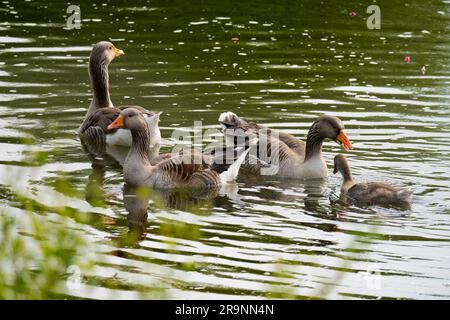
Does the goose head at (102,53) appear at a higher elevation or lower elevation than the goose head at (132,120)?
higher

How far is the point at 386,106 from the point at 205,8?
28.4 ft

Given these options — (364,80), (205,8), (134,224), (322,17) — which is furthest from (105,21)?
(134,224)

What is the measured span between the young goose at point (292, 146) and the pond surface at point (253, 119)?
0.29 m

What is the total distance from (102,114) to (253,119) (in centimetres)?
259

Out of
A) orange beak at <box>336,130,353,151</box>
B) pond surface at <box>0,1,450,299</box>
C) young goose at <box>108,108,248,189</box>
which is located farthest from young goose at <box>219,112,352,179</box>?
young goose at <box>108,108,248,189</box>

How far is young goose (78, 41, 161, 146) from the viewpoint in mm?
17016

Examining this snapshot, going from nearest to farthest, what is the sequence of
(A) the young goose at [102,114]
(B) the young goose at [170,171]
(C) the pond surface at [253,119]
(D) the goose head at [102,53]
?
(C) the pond surface at [253,119]
(B) the young goose at [170,171]
(A) the young goose at [102,114]
(D) the goose head at [102,53]

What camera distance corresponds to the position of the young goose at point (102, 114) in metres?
17.0

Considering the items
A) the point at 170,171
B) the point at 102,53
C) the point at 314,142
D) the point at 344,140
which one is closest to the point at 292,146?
the point at 314,142

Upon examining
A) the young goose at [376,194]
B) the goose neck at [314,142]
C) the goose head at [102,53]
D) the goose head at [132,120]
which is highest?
the goose head at [102,53]

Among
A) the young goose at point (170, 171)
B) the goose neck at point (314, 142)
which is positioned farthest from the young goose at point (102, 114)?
the goose neck at point (314, 142)

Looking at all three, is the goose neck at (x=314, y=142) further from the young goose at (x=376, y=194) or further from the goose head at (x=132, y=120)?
the goose head at (x=132, y=120)

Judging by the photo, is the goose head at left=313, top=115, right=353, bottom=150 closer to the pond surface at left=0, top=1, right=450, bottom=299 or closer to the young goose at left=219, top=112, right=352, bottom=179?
the young goose at left=219, top=112, right=352, bottom=179

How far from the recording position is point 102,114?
1775 cm
